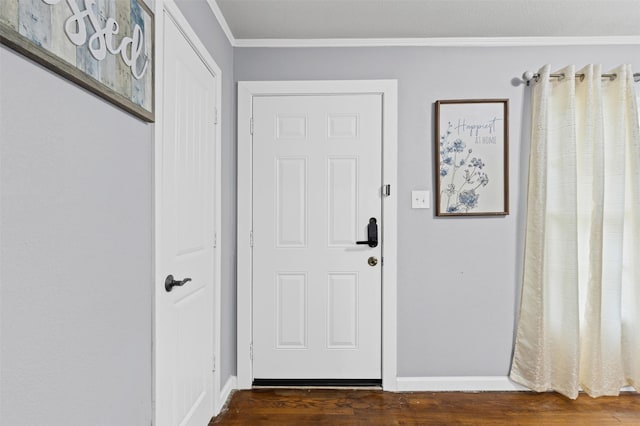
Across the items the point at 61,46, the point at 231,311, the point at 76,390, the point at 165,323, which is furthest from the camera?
the point at 231,311

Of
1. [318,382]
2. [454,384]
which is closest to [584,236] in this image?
[454,384]

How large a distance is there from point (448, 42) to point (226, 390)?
8.73 ft

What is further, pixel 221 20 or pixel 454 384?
pixel 454 384

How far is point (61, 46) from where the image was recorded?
96 cm

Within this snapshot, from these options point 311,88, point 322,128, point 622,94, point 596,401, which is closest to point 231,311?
point 322,128

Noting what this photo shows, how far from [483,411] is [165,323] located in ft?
6.33

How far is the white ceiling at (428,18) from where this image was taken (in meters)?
2.32


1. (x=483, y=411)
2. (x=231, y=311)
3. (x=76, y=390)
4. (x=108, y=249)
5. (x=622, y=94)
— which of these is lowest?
(x=483, y=411)

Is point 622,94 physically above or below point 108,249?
above

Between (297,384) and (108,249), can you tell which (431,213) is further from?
(108,249)

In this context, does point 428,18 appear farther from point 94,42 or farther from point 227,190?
point 94,42

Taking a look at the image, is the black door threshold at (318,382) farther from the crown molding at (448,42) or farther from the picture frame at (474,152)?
the crown molding at (448,42)

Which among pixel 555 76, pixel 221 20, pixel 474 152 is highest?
pixel 221 20

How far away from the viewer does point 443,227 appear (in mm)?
2766
